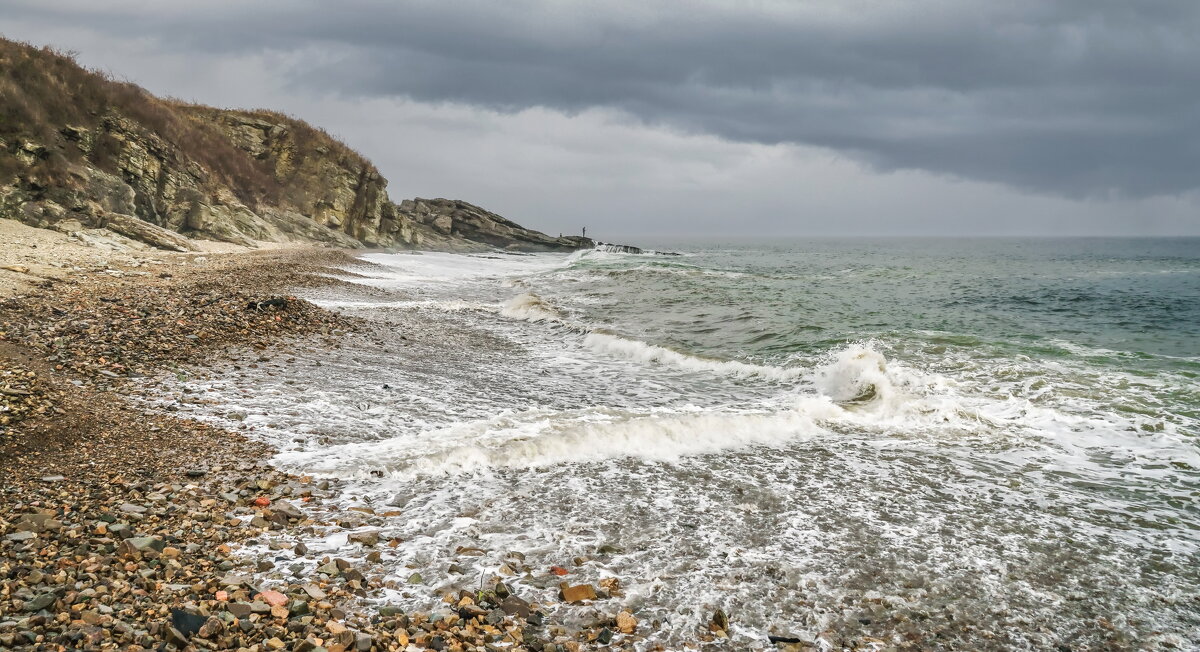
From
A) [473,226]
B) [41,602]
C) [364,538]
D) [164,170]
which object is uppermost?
[164,170]

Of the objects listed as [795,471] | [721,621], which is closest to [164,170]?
[795,471]

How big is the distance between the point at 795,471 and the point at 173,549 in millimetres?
5578

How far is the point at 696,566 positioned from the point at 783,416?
4.51m

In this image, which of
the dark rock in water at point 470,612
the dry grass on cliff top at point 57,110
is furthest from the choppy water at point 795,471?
the dry grass on cliff top at point 57,110

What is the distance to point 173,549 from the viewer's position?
4.34 m

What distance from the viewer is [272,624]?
12.2 feet

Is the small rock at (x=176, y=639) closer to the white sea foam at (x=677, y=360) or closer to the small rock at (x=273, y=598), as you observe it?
the small rock at (x=273, y=598)

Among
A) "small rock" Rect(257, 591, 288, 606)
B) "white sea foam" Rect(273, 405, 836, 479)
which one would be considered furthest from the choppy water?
"small rock" Rect(257, 591, 288, 606)

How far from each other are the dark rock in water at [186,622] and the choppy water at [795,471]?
114 centimetres

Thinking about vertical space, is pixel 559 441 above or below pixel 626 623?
above

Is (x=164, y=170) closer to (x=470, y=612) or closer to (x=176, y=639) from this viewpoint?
(x=176, y=639)

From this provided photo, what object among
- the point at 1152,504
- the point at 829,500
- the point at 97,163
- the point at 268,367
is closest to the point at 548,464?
the point at 829,500

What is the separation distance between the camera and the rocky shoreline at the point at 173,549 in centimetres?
361

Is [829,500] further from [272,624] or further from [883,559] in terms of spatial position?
[272,624]
